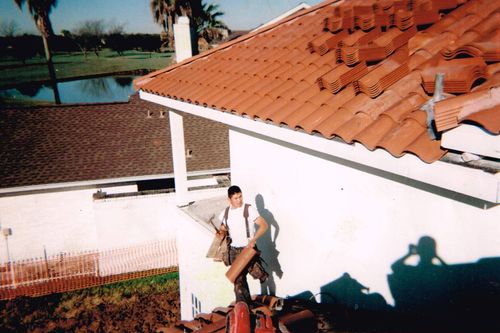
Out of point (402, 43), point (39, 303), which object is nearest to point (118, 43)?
point (39, 303)

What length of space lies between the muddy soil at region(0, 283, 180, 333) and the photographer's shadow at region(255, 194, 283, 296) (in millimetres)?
7963

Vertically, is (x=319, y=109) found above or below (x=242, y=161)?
above

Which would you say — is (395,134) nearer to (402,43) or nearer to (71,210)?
(402,43)

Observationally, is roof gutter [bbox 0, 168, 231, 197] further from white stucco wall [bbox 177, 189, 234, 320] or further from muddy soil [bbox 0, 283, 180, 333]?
white stucco wall [bbox 177, 189, 234, 320]

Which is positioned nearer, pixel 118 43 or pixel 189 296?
pixel 189 296

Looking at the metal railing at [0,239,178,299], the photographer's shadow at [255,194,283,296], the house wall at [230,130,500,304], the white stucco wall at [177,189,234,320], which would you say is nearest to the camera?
the house wall at [230,130,500,304]

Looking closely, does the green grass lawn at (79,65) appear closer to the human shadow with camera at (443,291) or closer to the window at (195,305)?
the window at (195,305)

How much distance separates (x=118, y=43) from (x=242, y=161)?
72.5 metres

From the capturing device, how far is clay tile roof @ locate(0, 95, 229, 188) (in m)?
15.2

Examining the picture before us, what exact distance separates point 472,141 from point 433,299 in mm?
2085

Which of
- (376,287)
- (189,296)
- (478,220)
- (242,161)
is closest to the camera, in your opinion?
(478,220)

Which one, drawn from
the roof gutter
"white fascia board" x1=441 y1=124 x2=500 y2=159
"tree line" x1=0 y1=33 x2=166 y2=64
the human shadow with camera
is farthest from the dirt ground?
"tree line" x1=0 y1=33 x2=166 y2=64

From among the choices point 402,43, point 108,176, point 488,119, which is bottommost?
point 108,176

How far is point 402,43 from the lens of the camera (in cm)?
343
